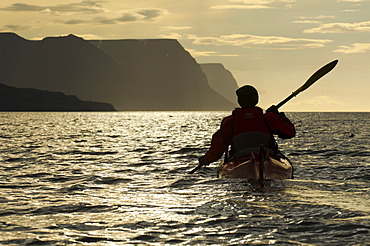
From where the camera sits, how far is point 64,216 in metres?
9.35

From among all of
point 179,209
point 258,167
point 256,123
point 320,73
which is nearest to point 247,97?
point 256,123

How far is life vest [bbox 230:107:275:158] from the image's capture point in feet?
40.4

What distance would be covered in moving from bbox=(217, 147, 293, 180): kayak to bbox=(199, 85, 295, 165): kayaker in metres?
0.30

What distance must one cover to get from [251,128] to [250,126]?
0.05 m

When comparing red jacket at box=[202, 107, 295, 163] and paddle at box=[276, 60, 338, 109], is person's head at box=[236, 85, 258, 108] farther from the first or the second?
paddle at box=[276, 60, 338, 109]

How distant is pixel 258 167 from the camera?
11844mm

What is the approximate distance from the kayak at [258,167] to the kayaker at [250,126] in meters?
0.30

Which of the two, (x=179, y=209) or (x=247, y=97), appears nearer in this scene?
(x=179, y=209)

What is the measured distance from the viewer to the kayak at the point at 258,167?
1188 cm

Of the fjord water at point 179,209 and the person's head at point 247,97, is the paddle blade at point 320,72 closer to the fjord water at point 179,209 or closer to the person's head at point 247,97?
the fjord water at point 179,209

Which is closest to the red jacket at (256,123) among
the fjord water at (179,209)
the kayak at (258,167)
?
the kayak at (258,167)

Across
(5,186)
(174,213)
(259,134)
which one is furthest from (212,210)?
(5,186)

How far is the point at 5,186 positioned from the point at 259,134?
615cm

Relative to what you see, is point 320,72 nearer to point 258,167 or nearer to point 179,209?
point 258,167
